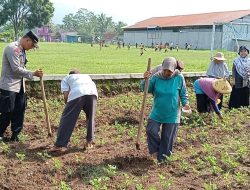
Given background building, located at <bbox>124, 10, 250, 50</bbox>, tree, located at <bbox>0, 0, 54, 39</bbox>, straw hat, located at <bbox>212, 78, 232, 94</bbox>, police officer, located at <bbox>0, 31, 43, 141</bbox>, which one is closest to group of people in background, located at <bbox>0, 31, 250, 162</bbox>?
police officer, located at <bbox>0, 31, 43, 141</bbox>

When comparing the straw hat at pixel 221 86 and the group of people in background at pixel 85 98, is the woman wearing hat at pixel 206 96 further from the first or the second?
the group of people in background at pixel 85 98

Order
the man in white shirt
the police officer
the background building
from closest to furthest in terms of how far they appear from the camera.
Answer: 1. the man in white shirt
2. the police officer
3. the background building

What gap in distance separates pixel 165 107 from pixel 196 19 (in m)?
52.1

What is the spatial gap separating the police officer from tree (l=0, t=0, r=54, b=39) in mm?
60138

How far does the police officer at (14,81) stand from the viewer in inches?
229

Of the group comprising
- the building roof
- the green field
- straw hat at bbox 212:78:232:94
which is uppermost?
the building roof

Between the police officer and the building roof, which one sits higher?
the building roof

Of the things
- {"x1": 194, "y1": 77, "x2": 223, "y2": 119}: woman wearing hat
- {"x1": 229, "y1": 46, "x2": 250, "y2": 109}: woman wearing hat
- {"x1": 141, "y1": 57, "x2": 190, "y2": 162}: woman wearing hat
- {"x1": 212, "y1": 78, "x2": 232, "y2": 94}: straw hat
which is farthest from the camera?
{"x1": 229, "y1": 46, "x2": 250, "y2": 109}: woman wearing hat

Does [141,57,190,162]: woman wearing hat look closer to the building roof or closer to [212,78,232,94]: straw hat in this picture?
[212,78,232,94]: straw hat

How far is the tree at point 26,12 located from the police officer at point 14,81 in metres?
60.1

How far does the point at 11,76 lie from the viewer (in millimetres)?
Answer: 5965

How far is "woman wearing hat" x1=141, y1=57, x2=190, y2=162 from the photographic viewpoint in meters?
5.16

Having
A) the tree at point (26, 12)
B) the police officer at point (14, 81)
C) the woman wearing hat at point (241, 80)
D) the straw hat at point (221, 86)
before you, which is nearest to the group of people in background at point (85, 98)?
the police officer at point (14, 81)

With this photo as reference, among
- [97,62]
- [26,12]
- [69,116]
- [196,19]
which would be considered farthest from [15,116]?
[26,12]
